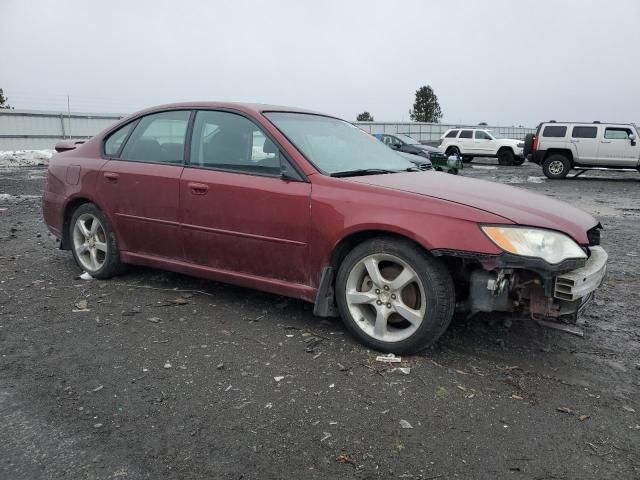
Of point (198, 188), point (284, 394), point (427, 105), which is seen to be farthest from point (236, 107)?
point (427, 105)

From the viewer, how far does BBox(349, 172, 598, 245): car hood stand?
319 centimetres

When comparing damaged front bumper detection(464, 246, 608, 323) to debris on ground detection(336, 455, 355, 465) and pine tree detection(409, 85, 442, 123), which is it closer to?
debris on ground detection(336, 455, 355, 465)

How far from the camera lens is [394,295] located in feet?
10.9

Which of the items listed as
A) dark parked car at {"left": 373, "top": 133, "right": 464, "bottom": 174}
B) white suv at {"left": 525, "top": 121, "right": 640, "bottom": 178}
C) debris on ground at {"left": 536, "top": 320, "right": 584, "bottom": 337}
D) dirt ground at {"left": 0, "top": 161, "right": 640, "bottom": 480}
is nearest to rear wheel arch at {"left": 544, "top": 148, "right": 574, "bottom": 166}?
white suv at {"left": 525, "top": 121, "right": 640, "bottom": 178}

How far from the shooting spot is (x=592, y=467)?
7.66 feet

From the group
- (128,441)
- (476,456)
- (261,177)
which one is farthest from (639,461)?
(261,177)

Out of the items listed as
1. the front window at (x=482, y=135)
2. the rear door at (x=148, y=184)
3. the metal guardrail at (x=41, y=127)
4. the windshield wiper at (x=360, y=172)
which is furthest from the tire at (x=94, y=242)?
the front window at (x=482, y=135)

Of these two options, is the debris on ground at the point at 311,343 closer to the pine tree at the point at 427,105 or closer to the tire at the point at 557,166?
the tire at the point at 557,166

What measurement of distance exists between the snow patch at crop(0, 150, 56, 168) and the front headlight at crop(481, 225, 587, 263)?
19.4 m

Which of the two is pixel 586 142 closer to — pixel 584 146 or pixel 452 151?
pixel 584 146

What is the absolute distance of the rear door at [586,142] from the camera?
1822 centimetres

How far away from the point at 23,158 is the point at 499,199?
20.1 metres

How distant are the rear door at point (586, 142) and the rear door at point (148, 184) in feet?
56.3

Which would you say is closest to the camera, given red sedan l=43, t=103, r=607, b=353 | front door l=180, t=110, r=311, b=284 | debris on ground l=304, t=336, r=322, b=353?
red sedan l=43, t=103, r=607, b=353
